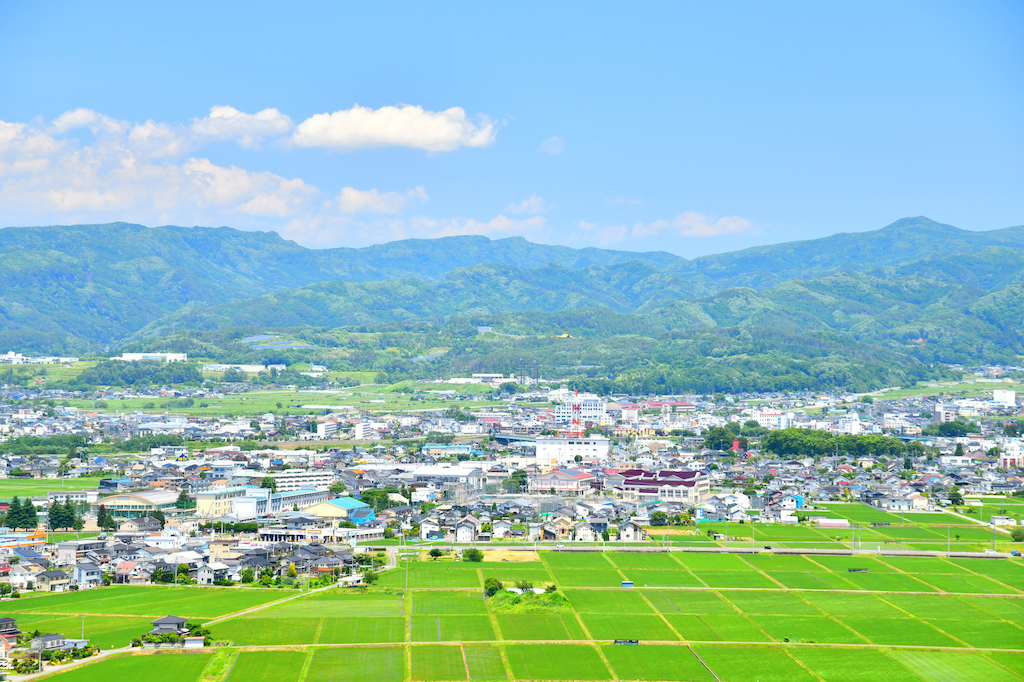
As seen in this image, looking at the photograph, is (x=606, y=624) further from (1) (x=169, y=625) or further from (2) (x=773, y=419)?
(2) (x=773, y=419)

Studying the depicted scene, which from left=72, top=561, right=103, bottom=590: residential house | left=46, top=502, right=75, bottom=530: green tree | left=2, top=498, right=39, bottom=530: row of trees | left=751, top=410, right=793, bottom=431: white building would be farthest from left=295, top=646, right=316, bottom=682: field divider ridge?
left=751, top=410, right=793, bottom=431: white building

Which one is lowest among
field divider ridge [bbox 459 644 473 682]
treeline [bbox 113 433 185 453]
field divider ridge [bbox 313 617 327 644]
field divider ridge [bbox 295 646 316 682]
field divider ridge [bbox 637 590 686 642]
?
field divider ridge [bbox 637 590 686 642]

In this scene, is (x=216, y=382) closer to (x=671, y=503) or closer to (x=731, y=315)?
(x=671, y=503)

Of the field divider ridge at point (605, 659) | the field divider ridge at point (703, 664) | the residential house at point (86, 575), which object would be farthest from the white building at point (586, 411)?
the field divider ridge at point (703, 664)

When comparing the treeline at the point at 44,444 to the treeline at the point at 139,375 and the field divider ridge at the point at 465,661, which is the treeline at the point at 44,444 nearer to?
the treeline at the point at 139,375

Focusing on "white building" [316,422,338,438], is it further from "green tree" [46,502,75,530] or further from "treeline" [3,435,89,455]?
"green tree" [46,502,75,530]

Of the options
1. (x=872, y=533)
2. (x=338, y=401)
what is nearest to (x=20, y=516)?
(x=872, y=533)

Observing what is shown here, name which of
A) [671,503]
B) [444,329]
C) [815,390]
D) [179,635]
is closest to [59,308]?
[444,329]
